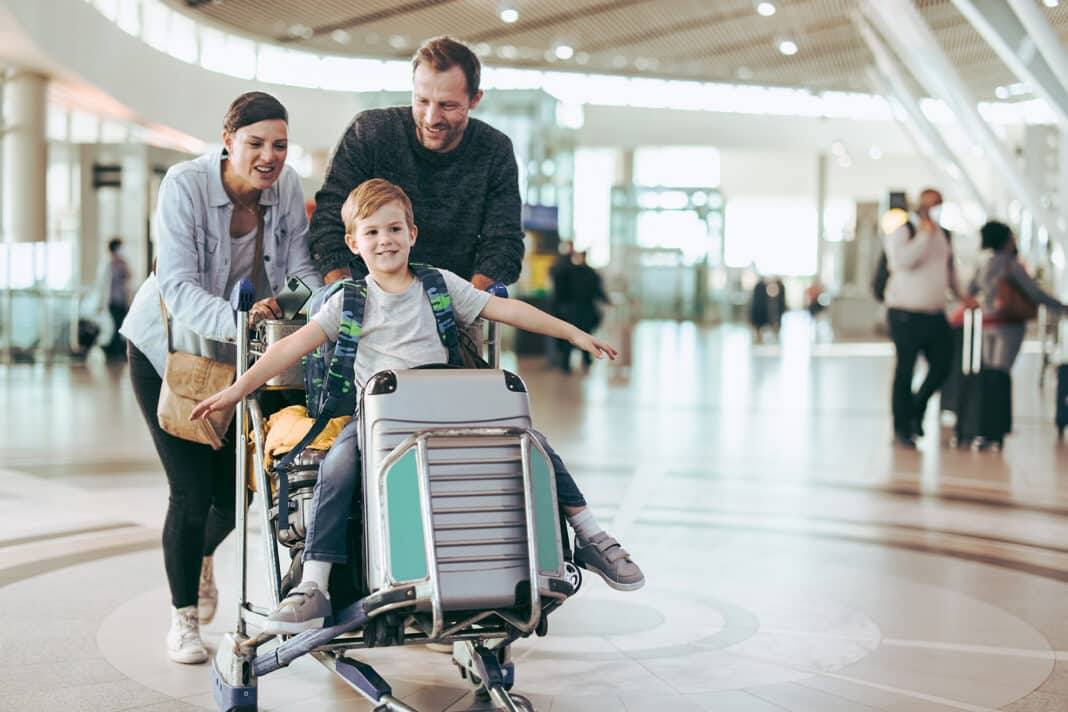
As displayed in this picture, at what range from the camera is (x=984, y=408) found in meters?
9.98

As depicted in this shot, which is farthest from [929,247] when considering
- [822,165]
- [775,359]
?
[822,165]

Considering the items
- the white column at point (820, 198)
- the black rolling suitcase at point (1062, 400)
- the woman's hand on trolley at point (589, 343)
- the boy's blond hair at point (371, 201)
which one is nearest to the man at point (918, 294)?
the black rolling suitcase at point (1062, 400)

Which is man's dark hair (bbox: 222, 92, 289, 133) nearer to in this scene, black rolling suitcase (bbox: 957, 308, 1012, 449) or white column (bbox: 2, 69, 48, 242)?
black rolling suitcase (bbox: 957, 308, 1012, 449)

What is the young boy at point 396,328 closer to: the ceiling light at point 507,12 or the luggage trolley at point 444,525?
the luggage trolley at point 444,525

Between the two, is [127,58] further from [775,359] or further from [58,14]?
[775,359]

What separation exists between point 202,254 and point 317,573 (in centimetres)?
132

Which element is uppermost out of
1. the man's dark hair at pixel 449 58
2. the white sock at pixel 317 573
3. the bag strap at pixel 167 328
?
the man's dark hair at pixel 449 58

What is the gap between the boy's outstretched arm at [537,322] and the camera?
134 inches

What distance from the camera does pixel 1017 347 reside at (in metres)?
10.8

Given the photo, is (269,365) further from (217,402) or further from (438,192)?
(438,192)

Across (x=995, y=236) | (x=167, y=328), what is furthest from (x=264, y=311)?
(x=995, y=236)

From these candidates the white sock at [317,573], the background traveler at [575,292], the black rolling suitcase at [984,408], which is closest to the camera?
the white sock at [317,573]

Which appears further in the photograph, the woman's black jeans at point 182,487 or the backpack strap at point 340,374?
the woman's black jeans at point 182,487

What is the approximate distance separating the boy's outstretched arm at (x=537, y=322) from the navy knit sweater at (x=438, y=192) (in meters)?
0.40
